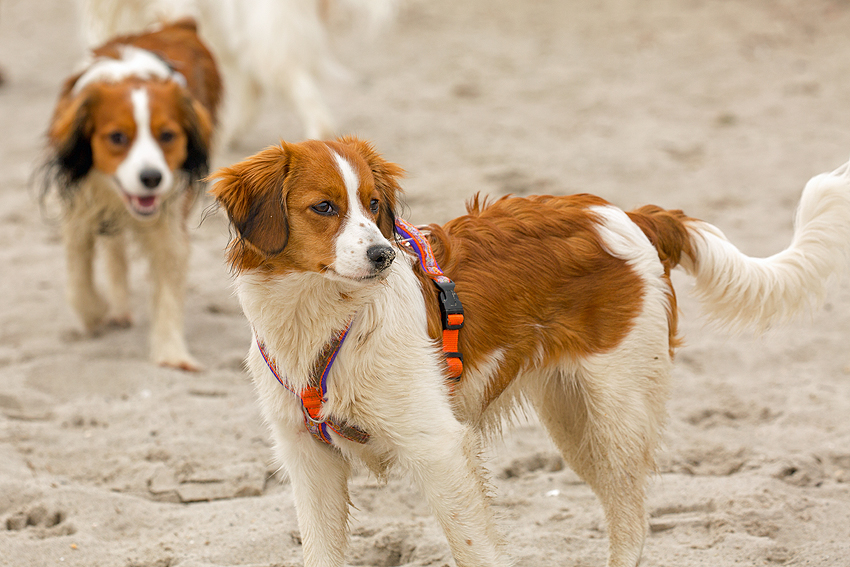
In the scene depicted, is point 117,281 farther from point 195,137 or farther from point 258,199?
point 258,199

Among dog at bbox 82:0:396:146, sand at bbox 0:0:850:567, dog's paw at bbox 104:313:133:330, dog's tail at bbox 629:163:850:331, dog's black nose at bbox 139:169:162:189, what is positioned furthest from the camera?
dog at bbox 82:0:396:146

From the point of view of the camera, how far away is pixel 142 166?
4.55 metres

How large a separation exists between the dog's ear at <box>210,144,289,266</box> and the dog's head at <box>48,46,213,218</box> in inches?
85.7

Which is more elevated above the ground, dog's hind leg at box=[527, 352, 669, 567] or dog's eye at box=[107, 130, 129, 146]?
dog's eye at box=[107, 130, 129, 146]

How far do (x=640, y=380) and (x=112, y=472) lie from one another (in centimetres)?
222

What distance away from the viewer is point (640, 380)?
9.55 ft

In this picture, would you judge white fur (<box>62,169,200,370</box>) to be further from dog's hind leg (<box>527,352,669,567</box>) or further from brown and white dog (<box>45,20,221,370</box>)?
dog's hind leg (<box>527,352,669,567</box>)

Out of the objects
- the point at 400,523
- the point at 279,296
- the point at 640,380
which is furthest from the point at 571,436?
the point at 279,296

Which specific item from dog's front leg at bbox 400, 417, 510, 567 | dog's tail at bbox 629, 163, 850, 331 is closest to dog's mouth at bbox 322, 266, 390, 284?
dog's front leg at bbox 400, 417, 510, 567

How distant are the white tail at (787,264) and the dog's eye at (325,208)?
4.34 ft

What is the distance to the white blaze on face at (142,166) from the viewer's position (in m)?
4.55

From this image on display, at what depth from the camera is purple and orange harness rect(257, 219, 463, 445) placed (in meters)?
2.58

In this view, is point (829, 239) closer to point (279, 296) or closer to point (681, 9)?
point (279, 296)

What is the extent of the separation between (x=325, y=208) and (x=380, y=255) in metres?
0.23
